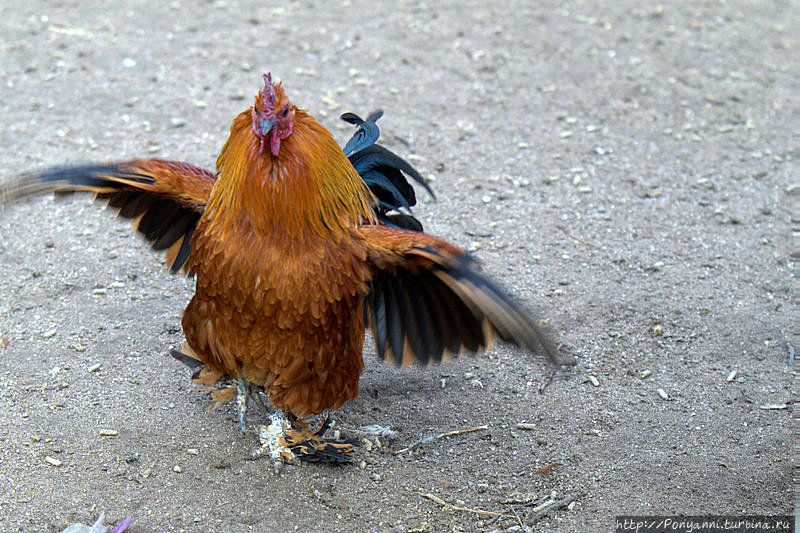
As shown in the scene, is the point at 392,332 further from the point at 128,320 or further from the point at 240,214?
the point at 128,320

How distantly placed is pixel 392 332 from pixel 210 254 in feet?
3.20

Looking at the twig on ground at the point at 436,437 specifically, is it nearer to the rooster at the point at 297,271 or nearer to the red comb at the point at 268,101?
the rooster at the point at 297,271

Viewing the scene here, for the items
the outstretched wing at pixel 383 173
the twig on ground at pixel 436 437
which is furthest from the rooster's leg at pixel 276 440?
the outstretched wing at pixel 383 173

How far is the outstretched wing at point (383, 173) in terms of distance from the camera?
4234mm

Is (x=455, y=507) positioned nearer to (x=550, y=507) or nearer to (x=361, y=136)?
(x=550, y=507)

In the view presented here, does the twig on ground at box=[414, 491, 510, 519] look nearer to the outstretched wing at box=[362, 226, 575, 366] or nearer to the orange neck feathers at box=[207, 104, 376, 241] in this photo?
the outstretched wing at box=[362, 226, 575, 366]

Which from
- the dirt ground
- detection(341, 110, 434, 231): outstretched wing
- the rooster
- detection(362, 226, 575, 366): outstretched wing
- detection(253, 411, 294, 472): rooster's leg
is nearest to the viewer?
detection(362, 226, 575, 366): outstretched wing

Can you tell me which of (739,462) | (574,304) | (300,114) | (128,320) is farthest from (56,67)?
(739,462)

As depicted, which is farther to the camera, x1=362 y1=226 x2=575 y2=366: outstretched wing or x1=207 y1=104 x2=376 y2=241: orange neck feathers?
x1=207 y1=104 x2=376 y2=241: orange neck feathers

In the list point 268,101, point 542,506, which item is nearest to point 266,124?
point 268,101

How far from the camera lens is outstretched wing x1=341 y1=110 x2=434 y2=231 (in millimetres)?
4234

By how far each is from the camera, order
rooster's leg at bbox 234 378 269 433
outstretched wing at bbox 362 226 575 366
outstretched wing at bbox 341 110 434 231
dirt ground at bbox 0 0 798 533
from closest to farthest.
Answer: outstretched wing at bbox 362 226 575 366, dirt ground at bbox 0 0 798 533, rooster's leg at bbox 234 378 269 433, outstretched wing at bbox 341 110 434 231

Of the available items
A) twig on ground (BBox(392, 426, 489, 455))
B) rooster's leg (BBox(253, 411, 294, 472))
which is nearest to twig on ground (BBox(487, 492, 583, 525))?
twig on ground (BBox(392, 426, 489, 455))

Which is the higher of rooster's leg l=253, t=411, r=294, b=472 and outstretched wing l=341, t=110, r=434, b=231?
outstretched wing l=341, t=110, r=434, b=231
